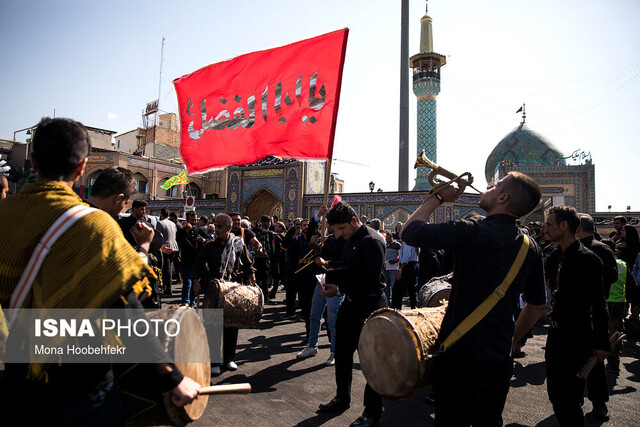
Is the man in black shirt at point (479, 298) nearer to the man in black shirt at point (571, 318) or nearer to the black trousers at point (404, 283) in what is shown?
the man in black shirt at point (571, 318)

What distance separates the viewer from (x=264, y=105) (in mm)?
5992

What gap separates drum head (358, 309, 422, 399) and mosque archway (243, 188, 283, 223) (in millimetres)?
24684

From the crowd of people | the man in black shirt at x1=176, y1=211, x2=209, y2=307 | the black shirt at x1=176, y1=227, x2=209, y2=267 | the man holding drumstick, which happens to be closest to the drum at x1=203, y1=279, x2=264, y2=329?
the crowd of people

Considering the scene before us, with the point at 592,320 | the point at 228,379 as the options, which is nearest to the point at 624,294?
the point at 592,320

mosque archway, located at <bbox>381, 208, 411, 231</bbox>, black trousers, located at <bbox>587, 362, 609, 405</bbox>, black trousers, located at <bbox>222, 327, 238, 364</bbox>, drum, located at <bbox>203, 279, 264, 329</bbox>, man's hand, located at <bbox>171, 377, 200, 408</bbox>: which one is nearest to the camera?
man's hand, located at <bbox>171, 377, 200, 408</bbox>

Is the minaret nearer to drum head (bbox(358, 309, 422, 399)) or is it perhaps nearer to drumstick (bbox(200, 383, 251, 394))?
drum head (bbox(358, 309, 422, 399))

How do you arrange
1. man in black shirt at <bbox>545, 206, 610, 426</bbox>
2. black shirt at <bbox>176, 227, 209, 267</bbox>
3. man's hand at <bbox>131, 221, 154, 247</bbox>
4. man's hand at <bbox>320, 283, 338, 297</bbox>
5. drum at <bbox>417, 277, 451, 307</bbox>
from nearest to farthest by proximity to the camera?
man's hand at <bbox>131, 221, 154, 247</bbox> → man in black shirt at <bbox>545, 206, 610, 426</bbox> → man's hand at <bbox>320, 283, 338, 297</bbox> → drum at <bbox>417, 277, 451, 307</bbox> → black shirt at <bbox>176, 227, 209, 267</bbox>

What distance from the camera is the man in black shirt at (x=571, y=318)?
10.0 feet

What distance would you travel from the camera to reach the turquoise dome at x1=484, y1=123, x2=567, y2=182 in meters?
33.4

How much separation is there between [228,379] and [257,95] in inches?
146

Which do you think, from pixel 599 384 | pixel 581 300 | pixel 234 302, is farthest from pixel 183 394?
pixel 599 384

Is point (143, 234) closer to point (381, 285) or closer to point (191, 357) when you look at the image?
point (191, 357)

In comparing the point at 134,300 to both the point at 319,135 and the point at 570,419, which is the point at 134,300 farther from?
the point at 319,135

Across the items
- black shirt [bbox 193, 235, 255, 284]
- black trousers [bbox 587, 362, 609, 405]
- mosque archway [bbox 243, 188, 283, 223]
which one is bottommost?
black trousers [bbox 587, 362, 609, 405]
